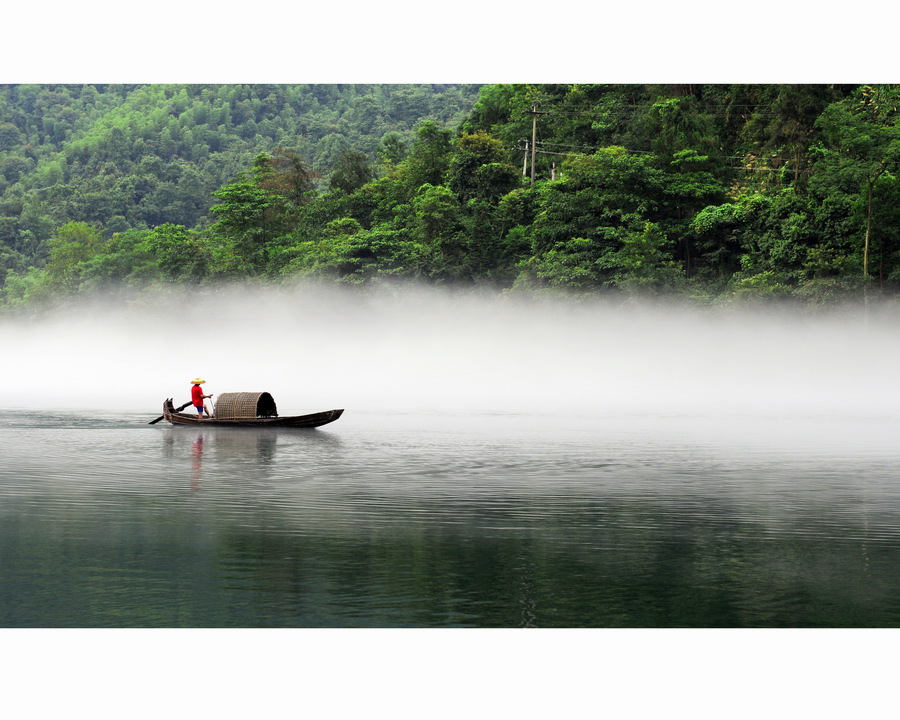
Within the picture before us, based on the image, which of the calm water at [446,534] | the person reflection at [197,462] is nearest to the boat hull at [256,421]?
the person reflection at [197,462]

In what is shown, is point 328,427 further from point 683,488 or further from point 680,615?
point 680,615

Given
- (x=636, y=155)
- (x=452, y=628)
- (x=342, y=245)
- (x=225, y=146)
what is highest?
(x=225, y=146)

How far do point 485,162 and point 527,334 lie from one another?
8.75 metres

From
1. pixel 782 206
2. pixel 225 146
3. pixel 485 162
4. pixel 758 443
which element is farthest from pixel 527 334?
pixel 225 146

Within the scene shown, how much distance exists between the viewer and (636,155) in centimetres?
5375

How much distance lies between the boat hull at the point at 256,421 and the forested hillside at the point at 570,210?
1040 inches

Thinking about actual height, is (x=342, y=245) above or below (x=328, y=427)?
above

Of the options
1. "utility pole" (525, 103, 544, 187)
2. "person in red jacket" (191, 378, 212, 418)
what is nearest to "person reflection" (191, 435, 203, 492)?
"person in red jacket" (191, 378, 212, 418)

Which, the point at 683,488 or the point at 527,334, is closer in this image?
the point at 683,488

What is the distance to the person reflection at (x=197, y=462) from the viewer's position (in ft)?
56.0

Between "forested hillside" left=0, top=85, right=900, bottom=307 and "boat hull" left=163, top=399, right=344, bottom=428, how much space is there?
86.6ft

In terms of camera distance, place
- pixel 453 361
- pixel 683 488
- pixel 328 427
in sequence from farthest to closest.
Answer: pixel 453 361 < pixel 328 427 < pixel 683 488

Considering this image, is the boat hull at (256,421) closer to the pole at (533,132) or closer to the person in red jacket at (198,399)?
the person in red jacket at (198,399)

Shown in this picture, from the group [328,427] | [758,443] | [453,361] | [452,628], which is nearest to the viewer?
[452,628]
